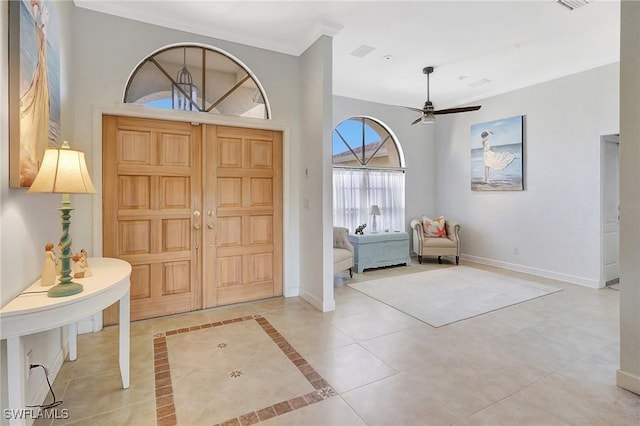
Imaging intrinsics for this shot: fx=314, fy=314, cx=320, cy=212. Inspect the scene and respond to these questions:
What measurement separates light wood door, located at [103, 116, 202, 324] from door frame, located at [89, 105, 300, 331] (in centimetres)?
7

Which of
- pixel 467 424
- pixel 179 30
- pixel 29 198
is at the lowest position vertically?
pixel 467 424

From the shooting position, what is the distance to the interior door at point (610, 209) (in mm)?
4543

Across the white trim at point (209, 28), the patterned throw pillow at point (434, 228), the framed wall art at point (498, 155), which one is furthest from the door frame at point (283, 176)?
the framed wall art at point (498, 155)

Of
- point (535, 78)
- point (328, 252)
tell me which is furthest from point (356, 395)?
point (535, 78)

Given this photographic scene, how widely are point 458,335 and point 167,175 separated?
3382 mm

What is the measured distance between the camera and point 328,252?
361 cm

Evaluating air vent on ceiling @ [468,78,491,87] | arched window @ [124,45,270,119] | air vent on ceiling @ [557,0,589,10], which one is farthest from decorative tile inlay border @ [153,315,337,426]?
air vent on ceiling @ [468,78,491,87]

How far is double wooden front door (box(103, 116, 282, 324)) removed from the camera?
3.21 metres

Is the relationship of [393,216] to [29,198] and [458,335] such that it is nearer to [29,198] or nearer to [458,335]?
[458,335]

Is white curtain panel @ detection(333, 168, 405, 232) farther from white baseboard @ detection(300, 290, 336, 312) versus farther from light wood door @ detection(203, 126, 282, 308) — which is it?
white baseboard @ detection(300, 290, 336, 312)

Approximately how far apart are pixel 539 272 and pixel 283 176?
4500 mm

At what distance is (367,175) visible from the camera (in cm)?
623

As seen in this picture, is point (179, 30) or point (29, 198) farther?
point (179, 30)

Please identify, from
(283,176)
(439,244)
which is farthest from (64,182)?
(439,244)
